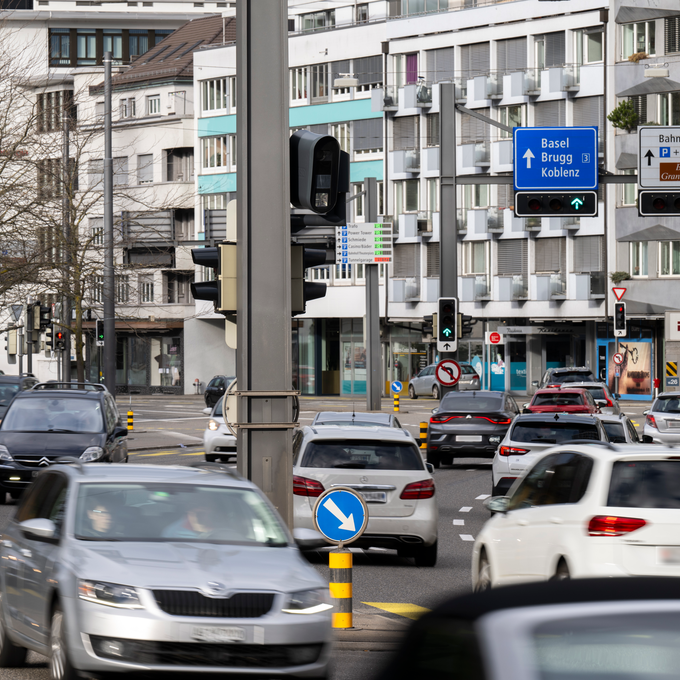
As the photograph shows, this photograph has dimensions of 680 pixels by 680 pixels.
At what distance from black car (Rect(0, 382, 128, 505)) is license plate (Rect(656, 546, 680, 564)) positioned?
11492 millimetres

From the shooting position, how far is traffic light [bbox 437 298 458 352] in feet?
92.2

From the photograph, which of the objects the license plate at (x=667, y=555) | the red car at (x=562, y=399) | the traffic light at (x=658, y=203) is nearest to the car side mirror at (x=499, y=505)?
the license plate at (x=667, y=555)

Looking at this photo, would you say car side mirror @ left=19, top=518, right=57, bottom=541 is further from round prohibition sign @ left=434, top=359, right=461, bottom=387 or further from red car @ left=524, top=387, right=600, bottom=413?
red car @ left=524, top=387, right=600, bottom=413

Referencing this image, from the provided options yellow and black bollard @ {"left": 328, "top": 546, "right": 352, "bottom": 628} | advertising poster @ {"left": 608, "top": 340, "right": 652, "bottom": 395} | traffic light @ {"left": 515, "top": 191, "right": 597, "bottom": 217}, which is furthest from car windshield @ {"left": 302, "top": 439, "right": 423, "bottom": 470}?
advertising poster @ {"left": 608, "top": 340, "right": 652, "bottom": 395}

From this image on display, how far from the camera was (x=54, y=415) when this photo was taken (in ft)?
65.5

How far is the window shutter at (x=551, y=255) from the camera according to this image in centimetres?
5878

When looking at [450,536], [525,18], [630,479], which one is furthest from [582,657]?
[525,18]

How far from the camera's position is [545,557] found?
8992mm

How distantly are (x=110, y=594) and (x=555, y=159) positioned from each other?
23119 millimetres

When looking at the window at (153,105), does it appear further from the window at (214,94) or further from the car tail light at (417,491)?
the car tail light at (417,491)

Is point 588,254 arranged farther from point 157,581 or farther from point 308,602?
point 157,581

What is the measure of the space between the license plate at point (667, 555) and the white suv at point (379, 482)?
17.9 feet

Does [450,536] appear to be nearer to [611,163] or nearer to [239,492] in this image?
[239,492]

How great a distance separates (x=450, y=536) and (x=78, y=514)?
9.49m
